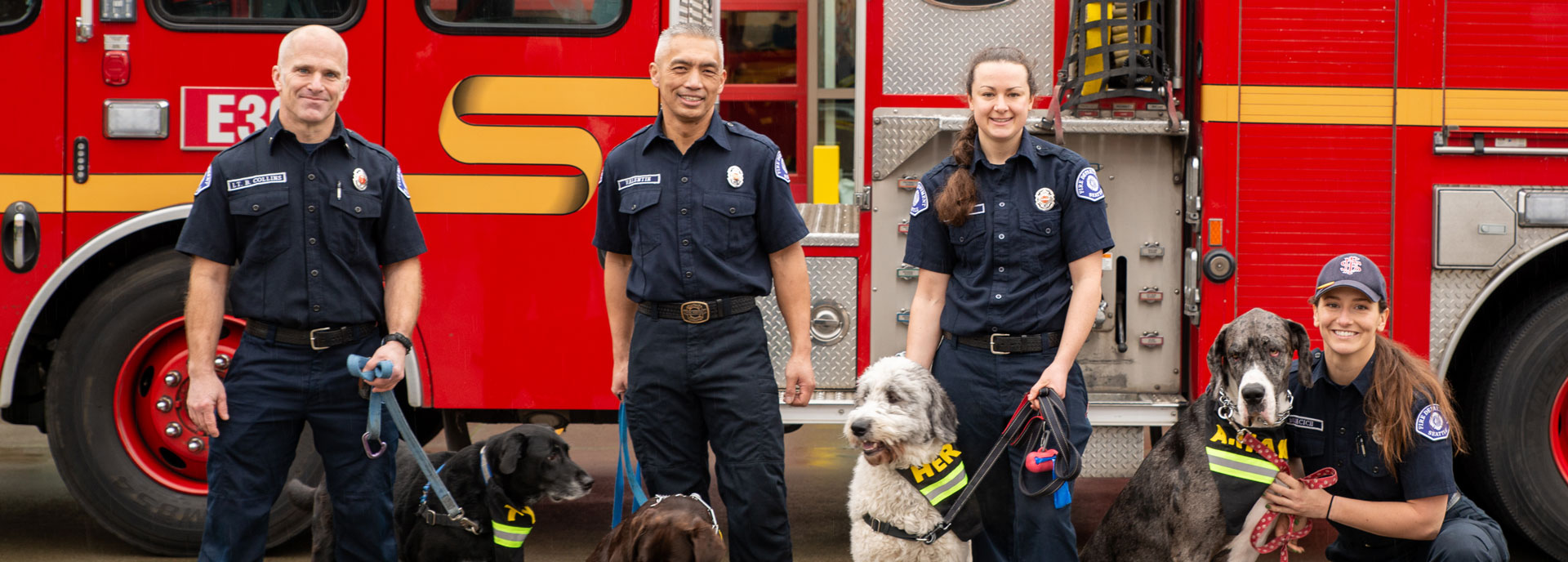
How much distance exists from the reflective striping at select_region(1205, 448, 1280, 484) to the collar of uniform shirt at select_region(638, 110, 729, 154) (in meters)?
1.75

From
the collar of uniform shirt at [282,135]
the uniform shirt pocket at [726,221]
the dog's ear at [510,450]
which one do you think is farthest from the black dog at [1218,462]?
the collar of uniform shirt at [282,135]

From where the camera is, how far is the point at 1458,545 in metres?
3.60

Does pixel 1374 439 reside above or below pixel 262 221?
below

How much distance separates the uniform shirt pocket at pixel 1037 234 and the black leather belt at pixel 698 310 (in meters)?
0.86

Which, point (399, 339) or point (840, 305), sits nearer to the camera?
point (399, 339)

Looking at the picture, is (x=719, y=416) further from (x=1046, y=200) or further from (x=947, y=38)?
(x=947, y=38)

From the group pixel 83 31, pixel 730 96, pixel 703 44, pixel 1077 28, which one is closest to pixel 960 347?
pixel 703 44

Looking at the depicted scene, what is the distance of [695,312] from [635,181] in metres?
0.45

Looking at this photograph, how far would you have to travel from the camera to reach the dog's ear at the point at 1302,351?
3711 millimetres

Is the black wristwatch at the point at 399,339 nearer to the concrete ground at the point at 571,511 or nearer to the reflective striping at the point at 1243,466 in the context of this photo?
the concrete ground at the point at 571,511

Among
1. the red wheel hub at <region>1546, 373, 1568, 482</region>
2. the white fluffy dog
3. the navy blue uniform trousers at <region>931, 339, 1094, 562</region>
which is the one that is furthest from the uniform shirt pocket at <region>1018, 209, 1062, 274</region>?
the red wheel hub at <region>1546, 373, 1568, 482</region>

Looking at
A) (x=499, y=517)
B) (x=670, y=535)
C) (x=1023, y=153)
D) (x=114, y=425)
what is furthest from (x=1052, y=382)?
(x=114, y=425)

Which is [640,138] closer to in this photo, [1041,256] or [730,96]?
[1041,256]

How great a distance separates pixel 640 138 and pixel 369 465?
1.31m
